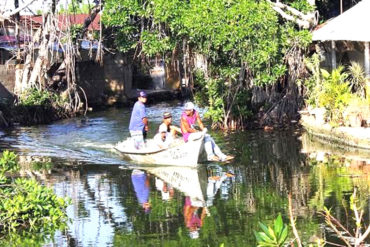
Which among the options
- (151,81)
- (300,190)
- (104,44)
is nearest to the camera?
(300,190)

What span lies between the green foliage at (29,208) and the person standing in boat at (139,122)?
20.7 ft

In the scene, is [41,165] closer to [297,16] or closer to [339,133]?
[339,133]

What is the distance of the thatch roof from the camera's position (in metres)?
22.4

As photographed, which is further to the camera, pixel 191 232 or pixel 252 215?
pixel 252 215

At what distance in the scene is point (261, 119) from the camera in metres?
26.6

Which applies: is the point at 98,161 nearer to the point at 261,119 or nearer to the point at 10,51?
the point at 261,119

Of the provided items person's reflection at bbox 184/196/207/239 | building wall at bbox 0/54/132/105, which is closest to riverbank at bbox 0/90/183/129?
building wall at bbox 0/54/132/105

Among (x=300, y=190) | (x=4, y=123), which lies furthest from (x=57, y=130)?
(x=300, y=190)

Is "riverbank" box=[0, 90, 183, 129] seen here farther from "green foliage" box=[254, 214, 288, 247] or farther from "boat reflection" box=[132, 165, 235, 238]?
"green foliage" box=[254, 214, 288, 247]

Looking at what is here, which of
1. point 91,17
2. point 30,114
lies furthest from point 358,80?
point 30,114

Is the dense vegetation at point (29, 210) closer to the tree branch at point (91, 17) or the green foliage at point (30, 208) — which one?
the green foliage at point (30, 208)

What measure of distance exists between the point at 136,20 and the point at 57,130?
4421 mm

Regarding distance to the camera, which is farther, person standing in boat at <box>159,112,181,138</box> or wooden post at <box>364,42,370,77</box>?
wooden post at <box>364,42,370,77</box>

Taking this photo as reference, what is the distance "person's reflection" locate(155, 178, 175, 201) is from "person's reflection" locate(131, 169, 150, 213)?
0.21 m
